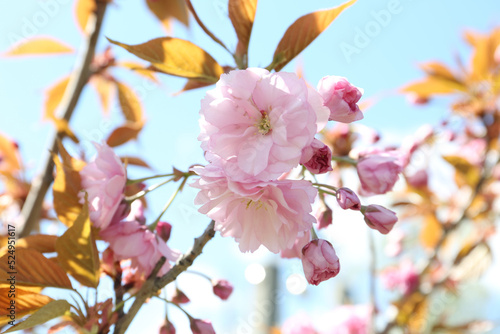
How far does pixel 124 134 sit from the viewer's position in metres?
1.01

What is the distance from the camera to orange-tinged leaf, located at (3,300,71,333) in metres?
0.50

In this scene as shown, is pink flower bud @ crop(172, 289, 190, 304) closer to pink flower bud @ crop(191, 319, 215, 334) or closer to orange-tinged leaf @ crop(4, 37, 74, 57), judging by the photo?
pink flower bud @ crop(191, 319, 215, 334)

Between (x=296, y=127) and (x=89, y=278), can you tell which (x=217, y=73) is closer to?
(x=296, y=127)

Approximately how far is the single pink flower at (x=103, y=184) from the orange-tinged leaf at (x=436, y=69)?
1.22 m

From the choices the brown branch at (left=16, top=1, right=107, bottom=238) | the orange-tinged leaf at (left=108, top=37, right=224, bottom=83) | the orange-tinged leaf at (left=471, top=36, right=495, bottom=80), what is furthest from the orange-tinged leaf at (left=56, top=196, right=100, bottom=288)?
the orange-tinged leaf at (left=471, top=36, right=495, bottom=80)

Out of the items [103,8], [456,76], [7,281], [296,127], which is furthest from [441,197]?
[7,281]

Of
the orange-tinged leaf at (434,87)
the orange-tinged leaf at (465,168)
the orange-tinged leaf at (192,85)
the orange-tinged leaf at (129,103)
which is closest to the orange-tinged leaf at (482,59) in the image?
the orange-tinged leaf at (434,87)

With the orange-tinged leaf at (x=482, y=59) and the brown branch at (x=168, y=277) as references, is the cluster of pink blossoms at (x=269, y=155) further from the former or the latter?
the orange-tinged leaf at (x=482, y=59)

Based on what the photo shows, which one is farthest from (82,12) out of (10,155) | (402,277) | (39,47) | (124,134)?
(402,277)

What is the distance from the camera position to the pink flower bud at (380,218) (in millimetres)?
600

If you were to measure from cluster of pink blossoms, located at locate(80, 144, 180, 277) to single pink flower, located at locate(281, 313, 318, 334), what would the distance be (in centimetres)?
103

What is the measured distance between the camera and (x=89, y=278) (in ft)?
2.11

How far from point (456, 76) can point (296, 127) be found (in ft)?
4.24

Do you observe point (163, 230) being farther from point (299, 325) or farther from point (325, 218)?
point (299, 325)
